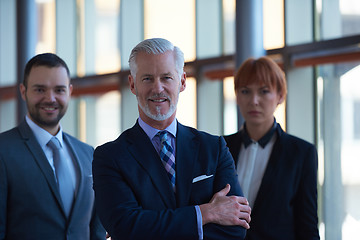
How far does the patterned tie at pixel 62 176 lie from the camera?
2.69m

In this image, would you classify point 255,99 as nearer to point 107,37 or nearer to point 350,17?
point 350,17

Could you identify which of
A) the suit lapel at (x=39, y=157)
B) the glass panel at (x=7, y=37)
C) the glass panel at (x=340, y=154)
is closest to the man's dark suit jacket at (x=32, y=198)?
the suit lapel at (x=39, y=157)

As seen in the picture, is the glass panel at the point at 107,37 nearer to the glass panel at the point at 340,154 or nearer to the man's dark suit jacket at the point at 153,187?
the glass panel at the point at 340,154

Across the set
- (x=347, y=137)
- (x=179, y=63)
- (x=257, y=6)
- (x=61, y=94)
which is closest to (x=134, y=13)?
(x=257, y=6)

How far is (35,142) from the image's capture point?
108 inches

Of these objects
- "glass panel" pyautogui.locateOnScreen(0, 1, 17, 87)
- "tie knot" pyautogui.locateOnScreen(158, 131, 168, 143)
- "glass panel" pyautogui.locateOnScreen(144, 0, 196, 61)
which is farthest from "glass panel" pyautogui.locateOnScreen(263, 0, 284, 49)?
"glass panel" pyautogui.locateOnScreen(0, 1, 17, 87)

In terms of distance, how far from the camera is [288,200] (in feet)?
8.43

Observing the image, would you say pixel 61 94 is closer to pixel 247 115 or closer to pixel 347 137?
pixel 247 115

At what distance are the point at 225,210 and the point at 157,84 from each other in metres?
0.56

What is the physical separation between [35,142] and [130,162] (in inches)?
39.2

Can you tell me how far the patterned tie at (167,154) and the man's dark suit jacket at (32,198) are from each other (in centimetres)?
87

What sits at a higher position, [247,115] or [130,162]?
[247,115]

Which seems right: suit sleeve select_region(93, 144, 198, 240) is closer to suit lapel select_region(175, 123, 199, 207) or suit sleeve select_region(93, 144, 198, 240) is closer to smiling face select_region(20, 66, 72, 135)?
suit lapel select_region(175, 123, 199, 207)

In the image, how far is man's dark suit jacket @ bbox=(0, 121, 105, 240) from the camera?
8.30ft
